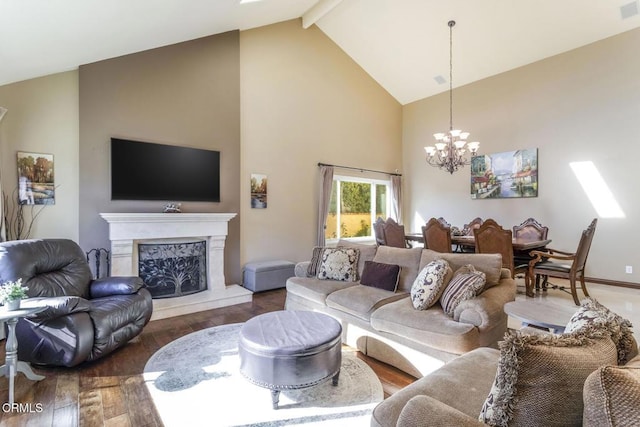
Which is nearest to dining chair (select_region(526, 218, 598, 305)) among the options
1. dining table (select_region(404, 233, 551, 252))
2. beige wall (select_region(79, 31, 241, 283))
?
dining table (select_region(404, 233, 551, 252))

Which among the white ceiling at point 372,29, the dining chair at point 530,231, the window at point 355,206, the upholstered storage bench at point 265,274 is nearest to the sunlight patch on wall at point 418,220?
the window at point 355,206

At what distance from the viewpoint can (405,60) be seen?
655cm

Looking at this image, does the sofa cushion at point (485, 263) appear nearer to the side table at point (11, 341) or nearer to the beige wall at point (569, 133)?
the side table at point (11, 341)

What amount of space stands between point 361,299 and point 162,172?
10.9 feet

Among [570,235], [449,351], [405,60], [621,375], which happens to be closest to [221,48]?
[405,60]

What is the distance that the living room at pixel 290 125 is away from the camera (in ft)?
12.9

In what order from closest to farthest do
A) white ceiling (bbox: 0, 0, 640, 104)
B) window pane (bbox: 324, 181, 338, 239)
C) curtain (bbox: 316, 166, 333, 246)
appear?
1. white ceiling (bbox: 0, 0, 640, 104)
2. curtain (bbox: 316, 166, 333, 246)
3. window pane (bbox: 324, 181, 338, 239)

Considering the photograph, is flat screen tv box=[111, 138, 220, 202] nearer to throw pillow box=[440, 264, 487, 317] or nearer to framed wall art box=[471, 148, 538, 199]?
throw pillow box=[440, 264, 487, 317]

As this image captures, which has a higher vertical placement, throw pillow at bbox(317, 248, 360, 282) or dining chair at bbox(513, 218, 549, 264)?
dining chair at bbox(513, 218, 549, 264)

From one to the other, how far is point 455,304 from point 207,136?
13.7 feet

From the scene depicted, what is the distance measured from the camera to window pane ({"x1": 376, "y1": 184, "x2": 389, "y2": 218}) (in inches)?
303

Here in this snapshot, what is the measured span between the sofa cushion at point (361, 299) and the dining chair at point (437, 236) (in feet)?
5.88

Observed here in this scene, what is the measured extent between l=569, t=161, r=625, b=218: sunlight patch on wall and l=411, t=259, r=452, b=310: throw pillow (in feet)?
14.3

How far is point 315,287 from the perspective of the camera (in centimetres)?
345
